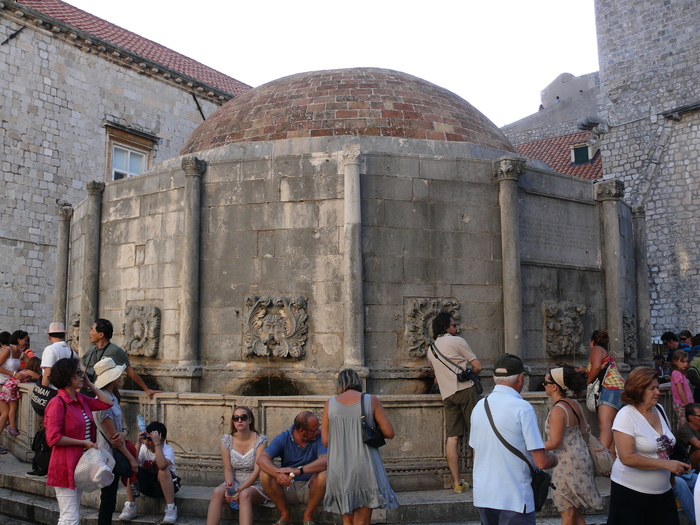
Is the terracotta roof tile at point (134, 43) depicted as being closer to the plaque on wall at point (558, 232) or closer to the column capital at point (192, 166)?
A: the column capital at point (192, 166)

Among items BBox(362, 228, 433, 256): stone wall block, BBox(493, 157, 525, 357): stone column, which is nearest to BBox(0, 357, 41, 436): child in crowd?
BBox(362, 228, 433, 256): stone wall block

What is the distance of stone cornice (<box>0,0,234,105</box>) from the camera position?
67.0 ft

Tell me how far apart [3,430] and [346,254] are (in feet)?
21.1

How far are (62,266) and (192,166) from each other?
4594mm

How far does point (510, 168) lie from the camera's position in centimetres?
972

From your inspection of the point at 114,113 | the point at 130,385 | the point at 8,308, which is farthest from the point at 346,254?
the point at 114,113

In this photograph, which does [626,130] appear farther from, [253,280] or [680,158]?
[253,280]

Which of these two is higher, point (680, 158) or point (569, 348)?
point (680, 158)

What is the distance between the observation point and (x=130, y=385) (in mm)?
10305

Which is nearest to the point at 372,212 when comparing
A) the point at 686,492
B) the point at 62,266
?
the point at 686,492

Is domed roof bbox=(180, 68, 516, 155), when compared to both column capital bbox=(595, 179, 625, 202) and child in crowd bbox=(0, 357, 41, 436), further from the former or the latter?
child in crowd bbox=(0, 357, 41, 436)

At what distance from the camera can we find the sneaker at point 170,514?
6.73 metres

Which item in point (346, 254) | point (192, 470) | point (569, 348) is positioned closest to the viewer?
point (192, 470)

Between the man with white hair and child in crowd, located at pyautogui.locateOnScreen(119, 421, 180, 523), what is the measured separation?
3480 millimetres
